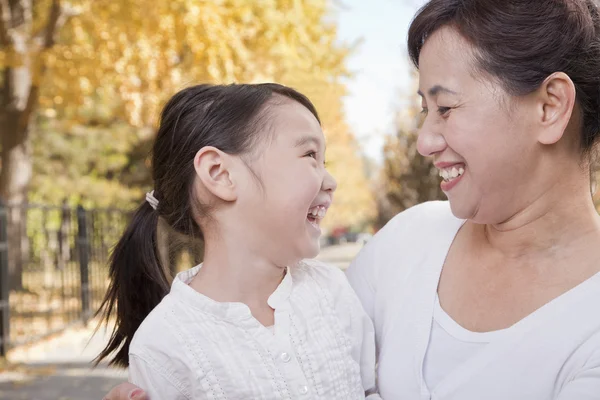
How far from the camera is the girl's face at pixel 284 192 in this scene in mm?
2033

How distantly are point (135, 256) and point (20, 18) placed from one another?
968 cm

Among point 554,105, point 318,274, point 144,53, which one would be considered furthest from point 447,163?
point 144,53

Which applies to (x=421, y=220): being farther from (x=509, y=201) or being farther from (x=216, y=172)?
(x=216, y=172)

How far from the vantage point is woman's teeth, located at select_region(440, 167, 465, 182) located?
6.35ft

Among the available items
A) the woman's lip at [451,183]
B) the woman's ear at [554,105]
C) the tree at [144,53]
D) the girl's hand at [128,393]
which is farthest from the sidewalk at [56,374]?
the woman's ear at [554,105]

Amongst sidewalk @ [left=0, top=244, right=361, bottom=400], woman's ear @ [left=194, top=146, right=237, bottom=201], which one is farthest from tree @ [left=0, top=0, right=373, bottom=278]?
woman's ear @ [left=194, top=146, right=237, bottom=201]

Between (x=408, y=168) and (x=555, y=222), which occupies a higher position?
(x=555, y=222)

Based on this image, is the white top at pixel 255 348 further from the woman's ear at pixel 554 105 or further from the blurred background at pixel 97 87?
the blurred background at pixel 97 87

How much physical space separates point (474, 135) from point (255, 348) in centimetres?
72

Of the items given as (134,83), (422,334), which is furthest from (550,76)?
(134,83)

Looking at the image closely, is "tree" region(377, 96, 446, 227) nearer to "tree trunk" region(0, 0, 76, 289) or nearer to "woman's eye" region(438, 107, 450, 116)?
"tree trunk" region(0, 0, 76, 289)

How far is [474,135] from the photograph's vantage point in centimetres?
187

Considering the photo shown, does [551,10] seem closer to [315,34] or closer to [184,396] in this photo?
[184,396]

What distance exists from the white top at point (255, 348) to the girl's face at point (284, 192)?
14 centimetres
